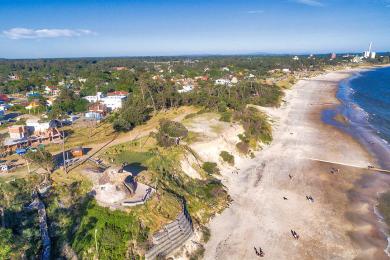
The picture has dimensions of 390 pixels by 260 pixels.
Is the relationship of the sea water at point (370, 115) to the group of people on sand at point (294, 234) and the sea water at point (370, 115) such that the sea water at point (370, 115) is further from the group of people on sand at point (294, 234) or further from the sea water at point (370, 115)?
the group of people on sand at point (294, 234)

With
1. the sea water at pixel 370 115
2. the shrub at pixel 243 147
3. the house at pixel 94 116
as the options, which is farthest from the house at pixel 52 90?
the sea water at pixel 370 115

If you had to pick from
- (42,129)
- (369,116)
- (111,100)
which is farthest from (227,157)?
(369,116)

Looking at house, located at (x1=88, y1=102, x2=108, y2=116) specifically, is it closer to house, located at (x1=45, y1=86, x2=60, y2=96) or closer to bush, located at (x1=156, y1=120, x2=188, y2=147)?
bush, located at (x1=156, y1=120, x2=188, y2=147)

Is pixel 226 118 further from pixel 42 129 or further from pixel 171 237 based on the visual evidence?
pixel 171 237

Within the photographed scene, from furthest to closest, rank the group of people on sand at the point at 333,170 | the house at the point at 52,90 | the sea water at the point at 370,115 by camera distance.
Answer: the house at the point at 52,90 → the sea water at the point at 370,115 → the group of people on sand at the point at 333,170

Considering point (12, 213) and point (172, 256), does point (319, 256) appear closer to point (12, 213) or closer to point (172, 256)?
point (172, 256)

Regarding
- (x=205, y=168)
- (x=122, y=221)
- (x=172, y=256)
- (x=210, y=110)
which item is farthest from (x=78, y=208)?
(x=210, y=110)
